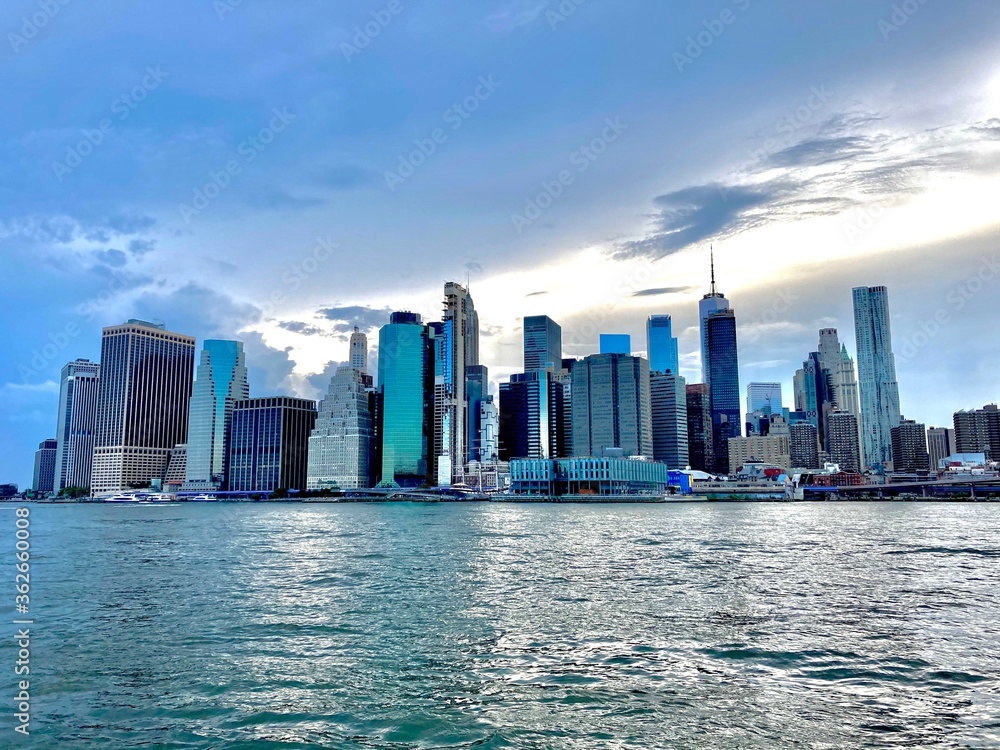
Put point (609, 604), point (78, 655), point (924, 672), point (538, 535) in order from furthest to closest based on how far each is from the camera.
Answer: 1. point (538, 535)
2. point (609, 604)
3. point (78, 655)
4. point (924, 672)

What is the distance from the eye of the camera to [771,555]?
58.6 metres

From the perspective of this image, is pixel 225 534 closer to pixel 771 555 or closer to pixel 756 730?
pixel 771 555

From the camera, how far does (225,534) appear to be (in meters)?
91.3

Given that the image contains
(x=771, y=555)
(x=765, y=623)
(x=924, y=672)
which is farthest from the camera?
(x=771, y=555)

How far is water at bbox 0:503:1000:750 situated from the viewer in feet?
57.5

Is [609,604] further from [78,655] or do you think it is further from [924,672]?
[78,655]

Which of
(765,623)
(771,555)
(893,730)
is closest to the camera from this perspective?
(893,730)

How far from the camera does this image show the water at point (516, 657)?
1753 centimetres

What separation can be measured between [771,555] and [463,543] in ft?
96.9

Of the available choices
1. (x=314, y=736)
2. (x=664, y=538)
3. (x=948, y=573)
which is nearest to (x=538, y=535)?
(x=664, y=538)

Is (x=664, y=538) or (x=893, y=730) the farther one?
(x=664, y=538)

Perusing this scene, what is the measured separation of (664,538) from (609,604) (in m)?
48.5

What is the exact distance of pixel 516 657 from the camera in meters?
24.1

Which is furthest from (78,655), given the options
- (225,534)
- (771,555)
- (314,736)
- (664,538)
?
(225,534)
